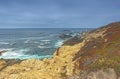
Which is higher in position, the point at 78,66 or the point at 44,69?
the point at 78,66

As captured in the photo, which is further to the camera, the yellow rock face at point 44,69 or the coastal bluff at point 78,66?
the yellow rock face at point 44,69

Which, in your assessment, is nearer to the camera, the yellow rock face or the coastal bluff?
the coastal bluff

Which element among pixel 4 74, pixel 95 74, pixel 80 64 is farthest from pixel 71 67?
pixel 4 74

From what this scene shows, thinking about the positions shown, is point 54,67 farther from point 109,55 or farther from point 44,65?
point 109,55

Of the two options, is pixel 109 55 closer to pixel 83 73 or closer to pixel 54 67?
pixel 83 73

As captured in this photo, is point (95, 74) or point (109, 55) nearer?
point (95, 74)

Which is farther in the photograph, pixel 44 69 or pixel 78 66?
pixel 44 69

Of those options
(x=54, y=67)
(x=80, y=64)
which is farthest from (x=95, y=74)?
(x=54, y=67)

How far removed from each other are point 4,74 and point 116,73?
1253cm

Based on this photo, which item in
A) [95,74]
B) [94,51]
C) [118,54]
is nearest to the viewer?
[95,74]

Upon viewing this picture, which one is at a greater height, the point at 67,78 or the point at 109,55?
the point at 109,55

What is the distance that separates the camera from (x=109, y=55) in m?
31.8

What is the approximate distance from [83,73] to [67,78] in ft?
5.78

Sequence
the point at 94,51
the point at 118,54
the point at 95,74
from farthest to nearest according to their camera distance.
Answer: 1. the point at 94,51
2. the point at 118,54
3. the point at 95,74
